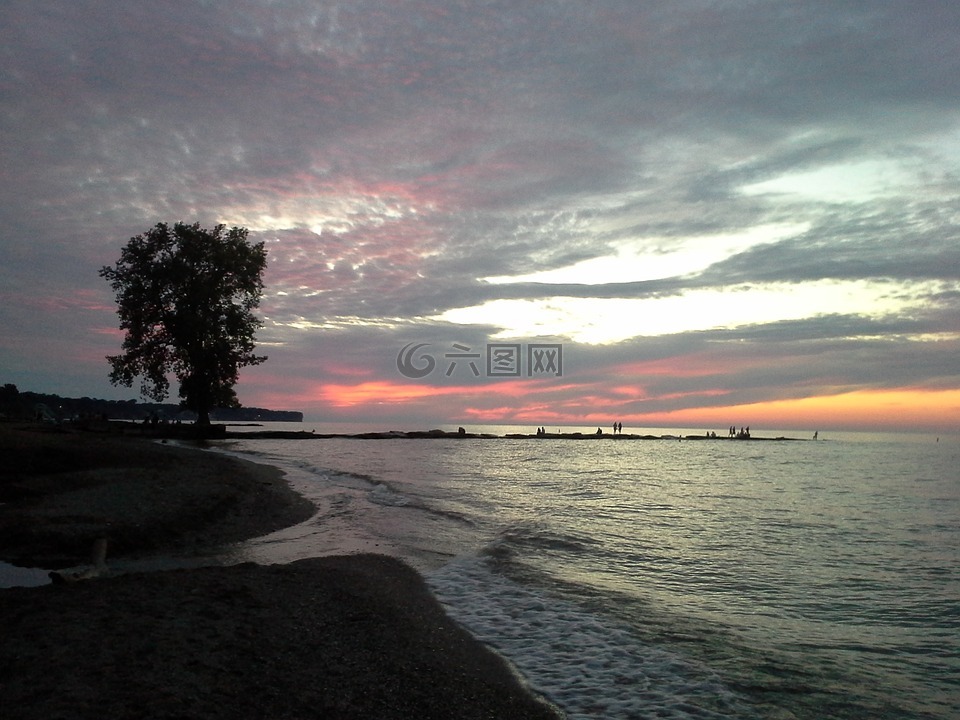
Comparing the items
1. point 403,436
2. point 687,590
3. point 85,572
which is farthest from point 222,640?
point 403,436

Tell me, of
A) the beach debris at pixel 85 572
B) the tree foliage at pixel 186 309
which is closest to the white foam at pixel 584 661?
the beach debris at pixel 85 572

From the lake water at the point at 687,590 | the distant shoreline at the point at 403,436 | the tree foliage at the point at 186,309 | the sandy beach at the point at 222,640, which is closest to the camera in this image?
the sandy beach at the point at 222,640

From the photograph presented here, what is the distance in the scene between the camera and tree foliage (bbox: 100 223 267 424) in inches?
2101

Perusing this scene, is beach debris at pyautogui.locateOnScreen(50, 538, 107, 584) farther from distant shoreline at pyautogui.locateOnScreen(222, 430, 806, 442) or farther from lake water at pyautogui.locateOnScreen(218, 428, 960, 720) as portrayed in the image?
distant shoreline at pyautogui.locateOnScreen(222, 430, 806, 442)

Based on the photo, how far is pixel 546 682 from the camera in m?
7.74

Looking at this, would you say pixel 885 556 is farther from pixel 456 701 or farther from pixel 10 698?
pixel 10 698

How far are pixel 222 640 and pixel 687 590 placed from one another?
956 cm

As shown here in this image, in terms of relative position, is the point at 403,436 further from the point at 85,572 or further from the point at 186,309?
the point at 85,572

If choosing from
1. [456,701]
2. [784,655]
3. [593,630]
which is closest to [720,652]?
[784,655]

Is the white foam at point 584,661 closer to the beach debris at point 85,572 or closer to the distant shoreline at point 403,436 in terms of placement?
the beach debris at point 85,572

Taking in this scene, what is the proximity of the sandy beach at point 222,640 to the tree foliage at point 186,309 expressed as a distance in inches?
1704

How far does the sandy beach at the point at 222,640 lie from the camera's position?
578 centimetres

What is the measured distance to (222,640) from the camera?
288 inches

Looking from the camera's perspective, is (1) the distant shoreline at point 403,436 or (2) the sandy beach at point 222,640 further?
(1) the distant shoreline at point 403,436
